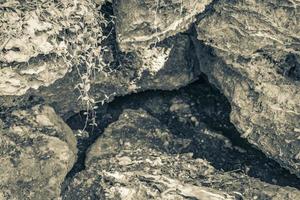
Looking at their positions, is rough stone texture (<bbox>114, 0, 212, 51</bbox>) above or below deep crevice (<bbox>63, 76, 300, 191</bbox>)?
above

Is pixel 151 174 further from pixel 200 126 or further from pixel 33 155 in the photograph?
pixel 33 155

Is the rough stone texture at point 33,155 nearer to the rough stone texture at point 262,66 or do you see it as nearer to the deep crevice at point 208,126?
the deep crevice at point 208,126

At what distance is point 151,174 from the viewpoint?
107 inches

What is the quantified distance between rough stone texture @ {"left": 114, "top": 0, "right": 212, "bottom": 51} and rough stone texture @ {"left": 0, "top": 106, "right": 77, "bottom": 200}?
2.37 ft

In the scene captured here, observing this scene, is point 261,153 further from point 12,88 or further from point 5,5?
point 5,5

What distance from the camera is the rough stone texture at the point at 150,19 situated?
2.79m

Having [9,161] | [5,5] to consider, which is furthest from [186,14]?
[9,161]

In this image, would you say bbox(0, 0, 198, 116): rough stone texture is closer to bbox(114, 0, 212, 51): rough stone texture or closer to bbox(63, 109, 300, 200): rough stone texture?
bbox(114, 0, 212, 51): rough stone texture

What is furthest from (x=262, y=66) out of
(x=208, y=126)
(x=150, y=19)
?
(x=150, y=19)

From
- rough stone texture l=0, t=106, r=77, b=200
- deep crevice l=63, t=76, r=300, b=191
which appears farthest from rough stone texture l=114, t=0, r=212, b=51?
rough stone texture l=0, t=106, r=77, b=200

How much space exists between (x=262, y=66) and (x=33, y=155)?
1.50 metres

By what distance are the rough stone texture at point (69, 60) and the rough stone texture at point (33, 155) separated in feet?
0.44

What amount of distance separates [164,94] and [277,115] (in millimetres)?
922

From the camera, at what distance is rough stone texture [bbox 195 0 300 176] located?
2.67 meters
